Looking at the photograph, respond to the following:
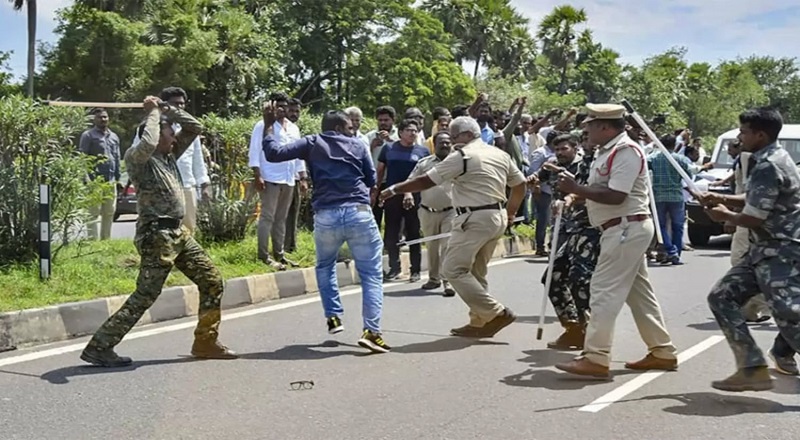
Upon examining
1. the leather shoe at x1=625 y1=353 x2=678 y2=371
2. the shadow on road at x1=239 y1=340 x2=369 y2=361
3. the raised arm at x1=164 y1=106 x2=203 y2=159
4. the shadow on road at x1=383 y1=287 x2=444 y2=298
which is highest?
the raised arm at x1=164 y1=106 x2=203 y2=159

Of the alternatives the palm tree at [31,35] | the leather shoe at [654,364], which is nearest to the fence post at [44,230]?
the leather shoe at [654,364]

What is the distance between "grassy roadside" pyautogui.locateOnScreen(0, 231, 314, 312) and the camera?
8.20 metres

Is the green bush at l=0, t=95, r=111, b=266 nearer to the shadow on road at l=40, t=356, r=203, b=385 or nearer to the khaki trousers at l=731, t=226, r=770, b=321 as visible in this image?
the shadow on road at l=40, t=356, r=203, b=385

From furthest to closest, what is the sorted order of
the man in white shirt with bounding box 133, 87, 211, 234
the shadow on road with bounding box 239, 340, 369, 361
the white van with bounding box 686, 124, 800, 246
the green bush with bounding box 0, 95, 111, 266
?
the white van with bounding box 686, 124, 800, 246 < the man in white shirt with bounding box 133, 87, 211, 234 < the green bush with bounding box 0, 95, 111, 266 < the shadow on road with bounding box 239, 340, 369, 361

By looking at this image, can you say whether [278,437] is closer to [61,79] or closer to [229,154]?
[229,154]

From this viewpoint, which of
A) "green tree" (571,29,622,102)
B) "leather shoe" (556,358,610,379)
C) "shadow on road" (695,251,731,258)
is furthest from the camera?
"green tree" (571,29,622,102)

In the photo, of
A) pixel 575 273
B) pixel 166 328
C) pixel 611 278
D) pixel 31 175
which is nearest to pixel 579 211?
pixel 575 273

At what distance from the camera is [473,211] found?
791 cm

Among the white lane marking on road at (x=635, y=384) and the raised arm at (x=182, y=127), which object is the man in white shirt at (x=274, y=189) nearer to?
the raised arm at (x=182, y=127)

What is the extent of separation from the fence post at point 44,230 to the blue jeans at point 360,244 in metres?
2.68

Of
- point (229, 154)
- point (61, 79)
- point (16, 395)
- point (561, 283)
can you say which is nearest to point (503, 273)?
point (229, 154)

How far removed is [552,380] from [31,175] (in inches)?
214

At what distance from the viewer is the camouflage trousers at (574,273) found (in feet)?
24.4

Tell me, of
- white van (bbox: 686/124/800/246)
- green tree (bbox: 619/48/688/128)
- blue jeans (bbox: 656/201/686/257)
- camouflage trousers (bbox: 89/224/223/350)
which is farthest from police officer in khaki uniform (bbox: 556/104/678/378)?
green tree (bbox: 619/48/688/128)
